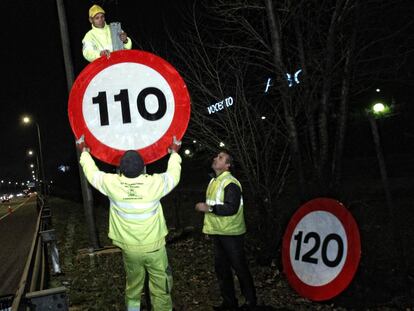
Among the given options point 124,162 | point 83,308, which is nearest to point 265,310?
point 83,308

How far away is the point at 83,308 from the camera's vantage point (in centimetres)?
592

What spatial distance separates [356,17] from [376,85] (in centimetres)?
136

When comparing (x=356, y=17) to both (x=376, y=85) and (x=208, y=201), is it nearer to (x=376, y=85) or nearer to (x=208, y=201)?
(x=376, y=85)

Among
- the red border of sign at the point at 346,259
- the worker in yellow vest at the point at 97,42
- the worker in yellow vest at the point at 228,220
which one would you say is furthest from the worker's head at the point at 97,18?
the worker in yellow vest at the point at 228,220

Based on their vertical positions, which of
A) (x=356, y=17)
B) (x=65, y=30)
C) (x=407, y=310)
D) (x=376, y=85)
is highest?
(x=65, y=30)

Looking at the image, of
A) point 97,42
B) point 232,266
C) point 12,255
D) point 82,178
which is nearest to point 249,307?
point 232,266

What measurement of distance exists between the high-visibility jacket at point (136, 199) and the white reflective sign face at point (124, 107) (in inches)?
14.8

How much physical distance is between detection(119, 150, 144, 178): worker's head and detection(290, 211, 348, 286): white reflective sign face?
1.74 meters

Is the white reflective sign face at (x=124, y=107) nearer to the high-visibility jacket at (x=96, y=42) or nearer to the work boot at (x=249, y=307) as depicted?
the high-visibility jacket at (x=96, y=42)

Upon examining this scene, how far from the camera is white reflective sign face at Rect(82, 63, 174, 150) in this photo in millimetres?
3131

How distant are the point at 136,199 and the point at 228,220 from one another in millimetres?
2154

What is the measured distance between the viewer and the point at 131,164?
324 centimetres

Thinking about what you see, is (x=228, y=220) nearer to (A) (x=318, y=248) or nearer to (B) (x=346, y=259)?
(A) (x=318, y=248)

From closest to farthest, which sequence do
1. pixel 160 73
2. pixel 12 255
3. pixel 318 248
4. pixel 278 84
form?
pixel 160 73
pixel 318 248
pixel 278 84
pixel 12 255
